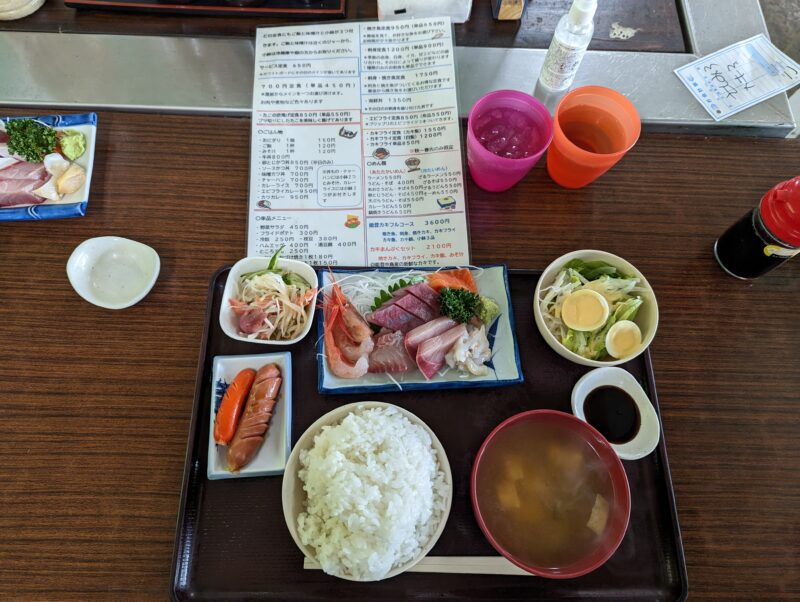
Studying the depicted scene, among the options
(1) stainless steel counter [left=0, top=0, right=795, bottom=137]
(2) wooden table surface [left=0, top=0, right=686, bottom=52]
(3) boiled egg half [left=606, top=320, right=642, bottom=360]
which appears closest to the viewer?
(3) boiled egg half [left=606, top=320, right=642, bottom=360]

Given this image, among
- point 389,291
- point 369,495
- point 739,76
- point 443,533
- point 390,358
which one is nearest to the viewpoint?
point 369,495

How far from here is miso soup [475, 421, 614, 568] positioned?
1.21m

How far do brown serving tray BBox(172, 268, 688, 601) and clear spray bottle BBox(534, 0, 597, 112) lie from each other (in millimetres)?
965

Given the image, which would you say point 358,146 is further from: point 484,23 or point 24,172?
point 24,172

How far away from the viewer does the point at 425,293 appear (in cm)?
148

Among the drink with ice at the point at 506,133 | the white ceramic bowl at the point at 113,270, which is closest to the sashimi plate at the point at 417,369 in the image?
the drink with ice at the point at 506,133

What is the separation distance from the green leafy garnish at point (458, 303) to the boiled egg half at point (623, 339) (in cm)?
40

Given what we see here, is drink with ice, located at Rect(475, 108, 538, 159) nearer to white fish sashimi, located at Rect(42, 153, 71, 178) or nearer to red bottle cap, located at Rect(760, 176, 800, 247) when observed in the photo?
red bottle cap, located at Rect(760, 176, 800, 247)

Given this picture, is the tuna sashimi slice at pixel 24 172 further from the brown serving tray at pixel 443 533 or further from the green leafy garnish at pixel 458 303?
the green leafy garnish at pixel 458 303

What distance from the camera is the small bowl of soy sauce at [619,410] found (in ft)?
4.39

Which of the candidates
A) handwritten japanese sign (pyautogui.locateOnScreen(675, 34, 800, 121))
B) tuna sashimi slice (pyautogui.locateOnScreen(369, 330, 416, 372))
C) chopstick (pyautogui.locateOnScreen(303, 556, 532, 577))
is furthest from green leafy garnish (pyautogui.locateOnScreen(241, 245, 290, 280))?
handwritten japanese sign (pyautogui.locateOnScreen(675, 34, 800, 121))

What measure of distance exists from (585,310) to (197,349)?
1.18 metres

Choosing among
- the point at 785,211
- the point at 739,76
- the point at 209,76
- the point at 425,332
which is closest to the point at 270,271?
the point at 425,332

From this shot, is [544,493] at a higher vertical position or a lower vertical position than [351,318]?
lower
